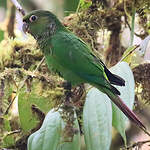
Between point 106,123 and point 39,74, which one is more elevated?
point 39,74

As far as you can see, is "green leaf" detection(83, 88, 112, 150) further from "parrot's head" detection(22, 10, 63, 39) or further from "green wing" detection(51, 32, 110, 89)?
"parrot's head" detection(22, 10, 63, 39)

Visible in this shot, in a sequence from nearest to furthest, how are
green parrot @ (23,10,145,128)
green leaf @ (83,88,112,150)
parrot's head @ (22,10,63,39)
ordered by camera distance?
green leaf @ (83,88,112,150)
green parrot @ (23,10,145,128)
parrot's head @ (22,10,63,39)

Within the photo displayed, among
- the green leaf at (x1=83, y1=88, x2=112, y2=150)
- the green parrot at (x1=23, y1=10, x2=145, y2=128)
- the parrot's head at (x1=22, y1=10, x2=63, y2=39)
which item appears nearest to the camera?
the green leaf at (x1=83, y1=88, x2=112, y2=150)

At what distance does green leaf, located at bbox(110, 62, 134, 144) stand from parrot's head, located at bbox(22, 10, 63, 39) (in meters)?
0.31

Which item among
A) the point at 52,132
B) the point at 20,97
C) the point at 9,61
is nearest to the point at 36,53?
the point at 9,61

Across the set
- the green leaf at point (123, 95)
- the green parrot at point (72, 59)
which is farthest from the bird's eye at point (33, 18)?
the green leaf at point (123, 95)

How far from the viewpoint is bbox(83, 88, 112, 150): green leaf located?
1.30 metres

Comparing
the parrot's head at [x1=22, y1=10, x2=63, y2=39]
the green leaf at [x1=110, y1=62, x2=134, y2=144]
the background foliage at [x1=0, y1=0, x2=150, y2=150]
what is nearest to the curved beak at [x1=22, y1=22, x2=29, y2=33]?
the parrot's head at [x1=22, y1=10, x2=63, y2=39]

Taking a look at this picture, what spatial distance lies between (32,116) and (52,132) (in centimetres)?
38

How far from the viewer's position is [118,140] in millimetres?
2650

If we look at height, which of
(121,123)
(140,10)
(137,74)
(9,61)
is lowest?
(121,123)

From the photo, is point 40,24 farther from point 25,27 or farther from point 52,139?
point 52,139

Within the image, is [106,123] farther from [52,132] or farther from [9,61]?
[9,61]

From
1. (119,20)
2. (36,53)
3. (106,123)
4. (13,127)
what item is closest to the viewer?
(106,123)
